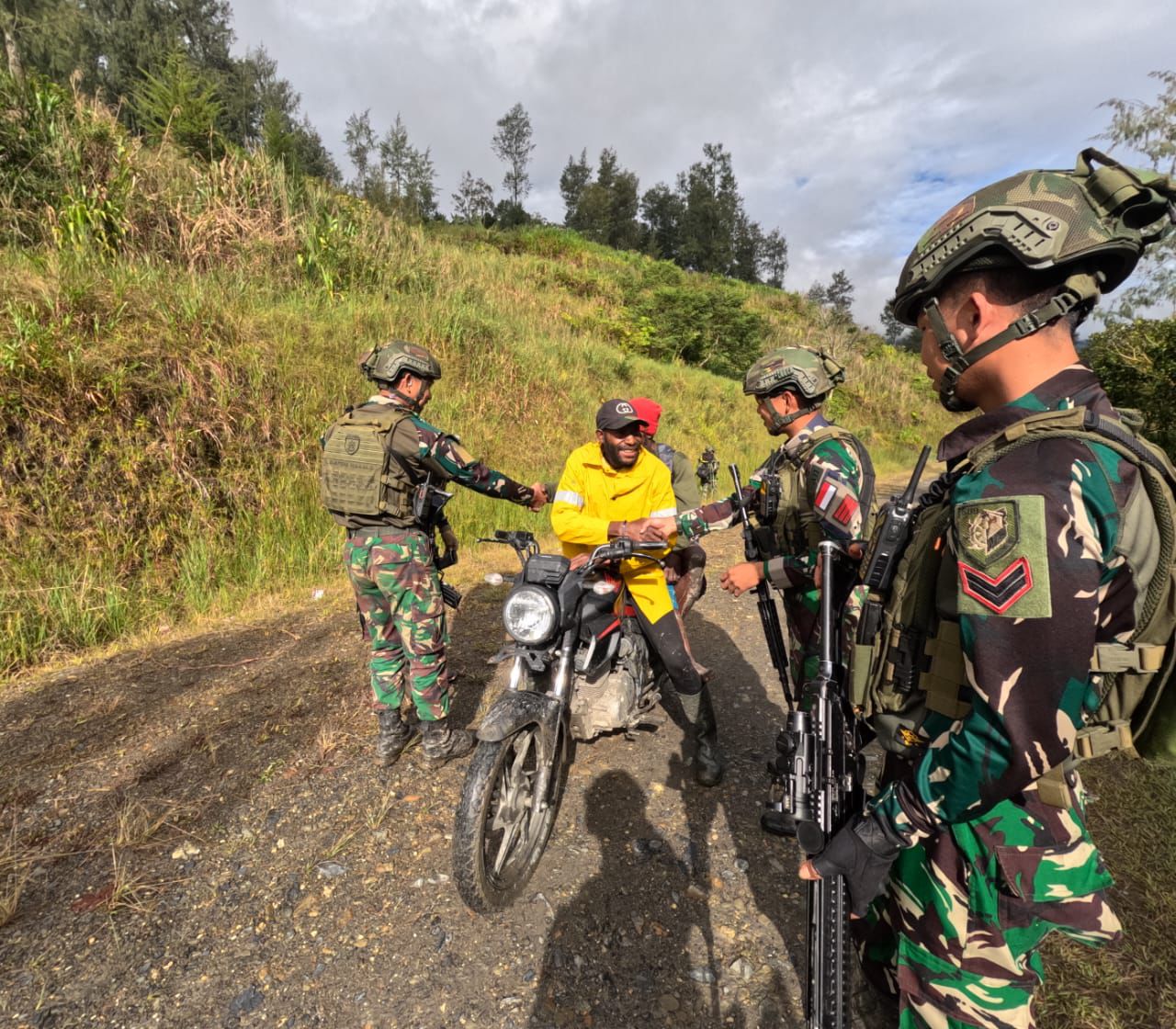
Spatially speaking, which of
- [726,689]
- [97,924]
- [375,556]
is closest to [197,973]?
[97,924]

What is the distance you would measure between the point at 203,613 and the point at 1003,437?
18.0 feet

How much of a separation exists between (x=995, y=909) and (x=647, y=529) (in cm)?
188

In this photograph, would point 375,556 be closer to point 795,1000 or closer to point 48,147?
point 795,1000

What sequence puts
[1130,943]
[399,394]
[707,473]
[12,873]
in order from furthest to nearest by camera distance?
[707,473] → [399,394] → [12,873] → [1130,943]

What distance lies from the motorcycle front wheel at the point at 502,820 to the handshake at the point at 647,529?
101 centimetres

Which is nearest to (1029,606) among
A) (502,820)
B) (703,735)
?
(502,820)

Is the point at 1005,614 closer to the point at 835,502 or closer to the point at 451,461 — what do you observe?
the point at 835,502

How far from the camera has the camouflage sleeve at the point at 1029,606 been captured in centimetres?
98

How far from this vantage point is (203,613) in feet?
15.3

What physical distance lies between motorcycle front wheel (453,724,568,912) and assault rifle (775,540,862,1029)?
1.07 metres

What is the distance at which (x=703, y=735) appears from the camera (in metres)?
3.18

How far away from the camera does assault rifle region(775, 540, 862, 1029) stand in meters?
1.45

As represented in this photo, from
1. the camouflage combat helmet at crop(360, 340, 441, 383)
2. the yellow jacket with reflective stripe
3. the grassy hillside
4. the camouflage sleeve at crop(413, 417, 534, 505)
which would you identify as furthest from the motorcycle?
the grassy hillside

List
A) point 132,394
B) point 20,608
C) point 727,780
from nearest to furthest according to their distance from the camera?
point 727,780 < point 20,608 < point 132,394
